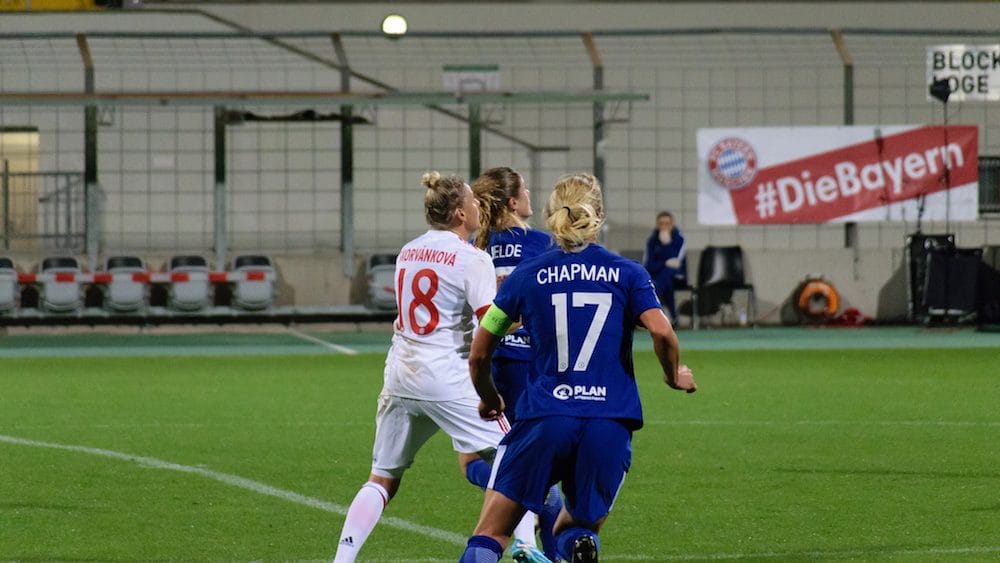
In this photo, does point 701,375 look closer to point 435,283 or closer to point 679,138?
point 679,138

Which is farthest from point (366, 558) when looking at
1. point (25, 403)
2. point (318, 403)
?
point (25, 403)

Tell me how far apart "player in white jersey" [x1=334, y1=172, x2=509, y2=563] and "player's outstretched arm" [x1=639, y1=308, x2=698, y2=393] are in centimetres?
106

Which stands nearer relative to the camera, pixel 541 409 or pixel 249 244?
pixel 541 409

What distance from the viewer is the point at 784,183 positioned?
23.5 meters

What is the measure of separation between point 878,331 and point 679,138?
4.05 m

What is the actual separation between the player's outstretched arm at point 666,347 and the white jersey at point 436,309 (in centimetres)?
105

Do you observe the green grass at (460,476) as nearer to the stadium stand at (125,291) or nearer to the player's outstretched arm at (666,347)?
the player's outstretched arm at (666,347)

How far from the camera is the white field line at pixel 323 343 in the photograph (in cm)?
1975

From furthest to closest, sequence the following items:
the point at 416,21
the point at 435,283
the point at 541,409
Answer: the point at 416,21, the point at 435,283, the point at 541,409

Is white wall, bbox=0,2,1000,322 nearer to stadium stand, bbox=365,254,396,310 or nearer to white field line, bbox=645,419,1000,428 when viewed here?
stadium stand, bbox=365,254,396,310

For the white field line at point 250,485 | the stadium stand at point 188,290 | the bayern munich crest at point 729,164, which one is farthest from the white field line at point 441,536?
the bayern munich crest at point 729,164

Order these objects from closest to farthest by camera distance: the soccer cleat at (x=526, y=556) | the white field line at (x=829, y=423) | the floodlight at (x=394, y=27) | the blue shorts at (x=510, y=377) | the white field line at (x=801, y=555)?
1. the soccer cleat at (x=526, y=556)
2. the white field line at (x=801, y=555)
3. the blue shorts at (x=510, y=377)
4. the white field line at (x=829, y=423)
5. the floodlight at (x=394, y=27)

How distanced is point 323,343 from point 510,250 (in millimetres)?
14489

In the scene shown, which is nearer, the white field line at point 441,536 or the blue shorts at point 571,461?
the blue shorts at point 571,461
